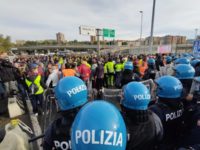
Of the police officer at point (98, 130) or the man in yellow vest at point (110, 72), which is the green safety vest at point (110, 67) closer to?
Answer: the man in yellow vest at point (110, 72)

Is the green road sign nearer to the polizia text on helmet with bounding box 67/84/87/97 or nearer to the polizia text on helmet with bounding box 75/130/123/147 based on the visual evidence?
the polizia text on helmet with bounding box 67/84/87/97

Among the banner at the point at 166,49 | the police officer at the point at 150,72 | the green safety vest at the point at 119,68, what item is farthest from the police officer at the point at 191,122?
the banner at the point at 166,49

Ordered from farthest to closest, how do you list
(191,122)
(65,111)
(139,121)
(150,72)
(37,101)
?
(150,72), (37,101), (191,122), (139,121), (65,111)

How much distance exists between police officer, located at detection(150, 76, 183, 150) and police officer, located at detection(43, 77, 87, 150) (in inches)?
46.4

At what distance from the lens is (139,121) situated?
208 centimetres

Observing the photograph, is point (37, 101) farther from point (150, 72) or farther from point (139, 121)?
point (139, 121)

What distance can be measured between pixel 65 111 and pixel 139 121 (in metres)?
0.84

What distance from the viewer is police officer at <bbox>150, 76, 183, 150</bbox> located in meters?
2.57

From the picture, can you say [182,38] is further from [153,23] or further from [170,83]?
[170,83]

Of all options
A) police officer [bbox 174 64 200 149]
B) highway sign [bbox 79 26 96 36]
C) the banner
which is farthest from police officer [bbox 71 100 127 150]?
highway sign [bbox 79 26 96 36]

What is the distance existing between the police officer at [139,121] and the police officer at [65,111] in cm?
57

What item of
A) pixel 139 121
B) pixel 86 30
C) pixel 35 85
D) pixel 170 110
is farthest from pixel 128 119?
pixel 86 30

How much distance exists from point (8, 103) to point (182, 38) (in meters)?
102

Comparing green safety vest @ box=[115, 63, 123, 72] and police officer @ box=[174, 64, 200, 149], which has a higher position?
police officer @ box=[174, 64, 200, 149]
